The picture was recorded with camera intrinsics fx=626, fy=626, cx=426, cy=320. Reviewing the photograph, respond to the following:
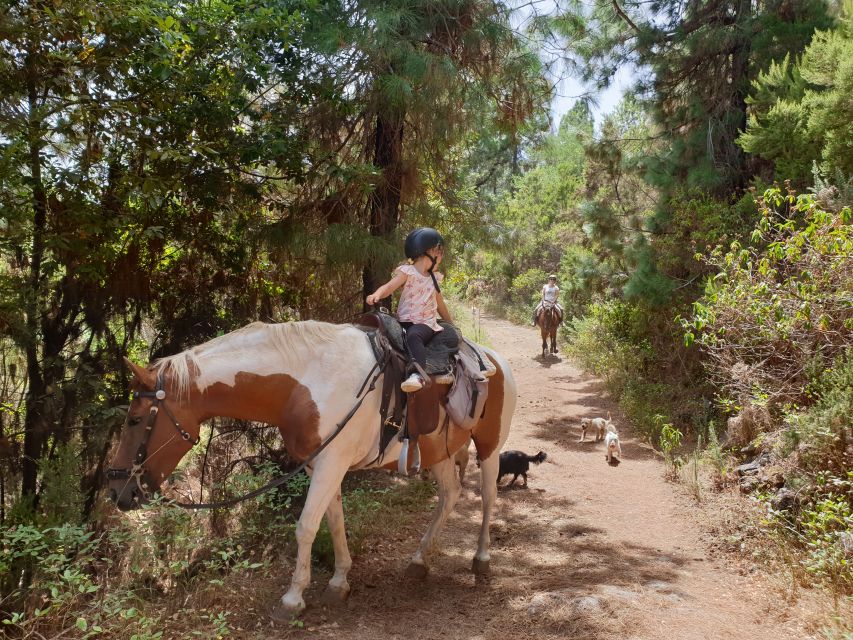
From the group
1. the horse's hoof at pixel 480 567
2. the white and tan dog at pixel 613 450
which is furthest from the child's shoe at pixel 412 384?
the white and tan dog at pixel 613 450

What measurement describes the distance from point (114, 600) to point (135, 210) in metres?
3.64

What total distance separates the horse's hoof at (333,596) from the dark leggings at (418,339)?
1665 millimetres

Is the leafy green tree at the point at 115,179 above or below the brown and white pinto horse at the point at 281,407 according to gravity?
above

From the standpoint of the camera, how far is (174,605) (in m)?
3.95

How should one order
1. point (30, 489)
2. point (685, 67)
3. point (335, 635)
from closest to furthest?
point (335, 635) → point (30, 489) → point (685, 67)

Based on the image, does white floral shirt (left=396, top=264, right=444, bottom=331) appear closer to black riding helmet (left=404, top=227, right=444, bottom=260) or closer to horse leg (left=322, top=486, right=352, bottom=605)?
black riding helmet (left=404, top=227, right=444, bottom=260)

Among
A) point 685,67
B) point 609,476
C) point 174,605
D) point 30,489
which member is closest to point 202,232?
point 30,489

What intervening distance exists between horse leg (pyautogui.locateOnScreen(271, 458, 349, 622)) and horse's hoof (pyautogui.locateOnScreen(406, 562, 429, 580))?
1.12 m

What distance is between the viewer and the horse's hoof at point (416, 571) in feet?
16.1

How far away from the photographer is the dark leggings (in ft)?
14.7

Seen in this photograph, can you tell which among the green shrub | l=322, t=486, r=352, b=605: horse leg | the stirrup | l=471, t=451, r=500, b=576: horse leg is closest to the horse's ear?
l=322, t=486, r=352, b=605: horse leg

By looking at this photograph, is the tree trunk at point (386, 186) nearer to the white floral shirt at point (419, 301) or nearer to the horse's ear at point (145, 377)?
the white floral shirt at point (419, 301)

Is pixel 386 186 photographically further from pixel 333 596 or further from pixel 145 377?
pixel 333 596

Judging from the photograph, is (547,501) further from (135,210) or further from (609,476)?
(135,210)
